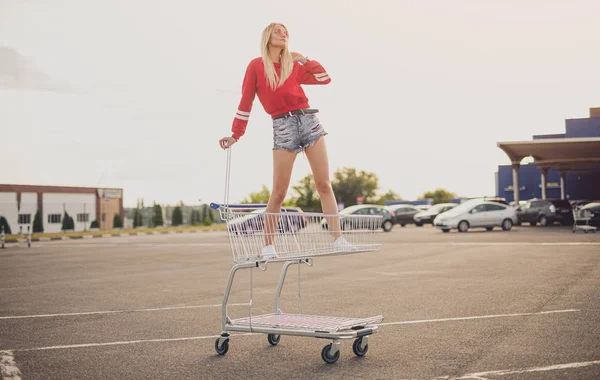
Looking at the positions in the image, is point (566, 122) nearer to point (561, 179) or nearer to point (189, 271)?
point (561, 179)

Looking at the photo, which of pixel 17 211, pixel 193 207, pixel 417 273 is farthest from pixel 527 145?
pixel 17 211

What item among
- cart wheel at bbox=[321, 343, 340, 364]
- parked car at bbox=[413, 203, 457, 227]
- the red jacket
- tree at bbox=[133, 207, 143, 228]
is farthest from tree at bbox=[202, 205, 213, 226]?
cart wheel at bbox=[321, 343, 340, 364]

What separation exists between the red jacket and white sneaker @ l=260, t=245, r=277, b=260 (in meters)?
1.04

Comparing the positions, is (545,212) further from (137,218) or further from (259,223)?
(137,218)

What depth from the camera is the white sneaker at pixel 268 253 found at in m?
4.98

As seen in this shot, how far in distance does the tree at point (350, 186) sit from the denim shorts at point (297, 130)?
11050 centimetres

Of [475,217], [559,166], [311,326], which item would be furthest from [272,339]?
[559,166]

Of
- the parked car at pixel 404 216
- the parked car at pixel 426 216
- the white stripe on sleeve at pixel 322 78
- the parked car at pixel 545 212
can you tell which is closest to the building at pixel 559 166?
the parked car at pixel 545 212

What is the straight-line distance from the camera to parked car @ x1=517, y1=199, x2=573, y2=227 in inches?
1469

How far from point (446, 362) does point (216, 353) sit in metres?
1.84

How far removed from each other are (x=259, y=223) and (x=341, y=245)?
67cm

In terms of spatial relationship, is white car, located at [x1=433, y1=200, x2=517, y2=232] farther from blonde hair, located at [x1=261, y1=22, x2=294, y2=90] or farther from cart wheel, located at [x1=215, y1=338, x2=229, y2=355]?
cart wheel, located at [x1=215, y1=338, x2=229, y2=355]

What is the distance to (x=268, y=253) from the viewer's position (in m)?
4.99

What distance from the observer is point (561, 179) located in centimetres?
5756
